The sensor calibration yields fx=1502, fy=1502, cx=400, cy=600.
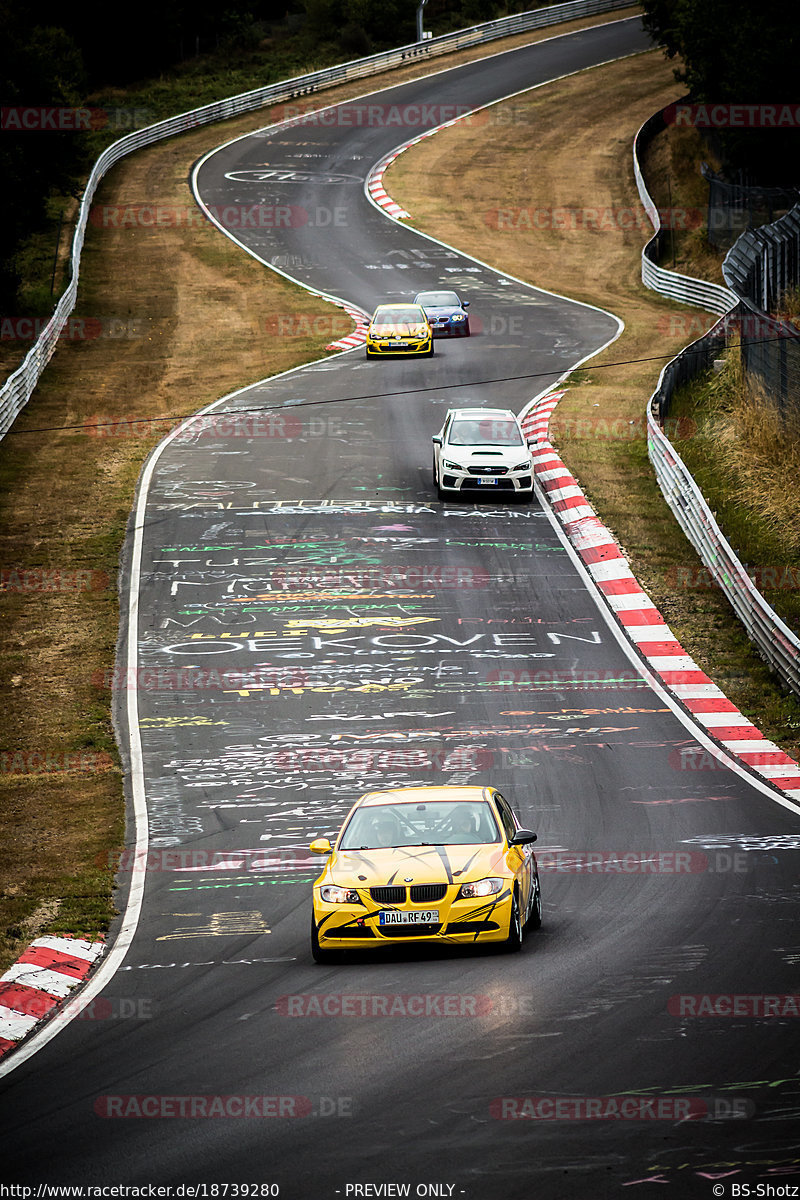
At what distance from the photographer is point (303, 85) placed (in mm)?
80000

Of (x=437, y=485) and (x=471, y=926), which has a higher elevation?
(x=471, y=926)

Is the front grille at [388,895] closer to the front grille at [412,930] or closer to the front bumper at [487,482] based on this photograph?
the front grille at [412,930]

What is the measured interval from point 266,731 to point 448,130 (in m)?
58.5

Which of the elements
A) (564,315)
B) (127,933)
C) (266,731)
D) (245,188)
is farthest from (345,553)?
(245,188)

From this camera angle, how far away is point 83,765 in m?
18.6

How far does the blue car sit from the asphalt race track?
865 centimetres

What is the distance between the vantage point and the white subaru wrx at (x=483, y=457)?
29.3 m

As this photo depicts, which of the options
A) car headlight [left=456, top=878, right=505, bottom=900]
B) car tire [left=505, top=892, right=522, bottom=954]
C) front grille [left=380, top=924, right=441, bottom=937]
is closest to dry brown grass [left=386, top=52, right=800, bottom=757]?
car tire [left=505, top=892, right=522, bottom=954]

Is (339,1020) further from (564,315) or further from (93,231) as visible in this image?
(93,231)

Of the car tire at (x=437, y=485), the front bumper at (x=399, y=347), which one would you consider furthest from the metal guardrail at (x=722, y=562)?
the front bumper at (x=399, y=347)

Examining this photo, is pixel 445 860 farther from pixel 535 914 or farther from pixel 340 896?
pixel 535 914

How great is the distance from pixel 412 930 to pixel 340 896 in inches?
24.0

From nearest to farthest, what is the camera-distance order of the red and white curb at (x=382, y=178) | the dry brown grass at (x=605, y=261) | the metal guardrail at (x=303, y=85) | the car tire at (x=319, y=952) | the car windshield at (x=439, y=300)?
the car tire at (x=319, y=952), the dry brown grass at (x=605, y=261), the car windshield at (x=439, y=300), the metal guardrail at (x=303, y=85), the red and white curb at (x=382, y=178)

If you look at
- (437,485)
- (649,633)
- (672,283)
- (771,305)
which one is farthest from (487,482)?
(672,283)
